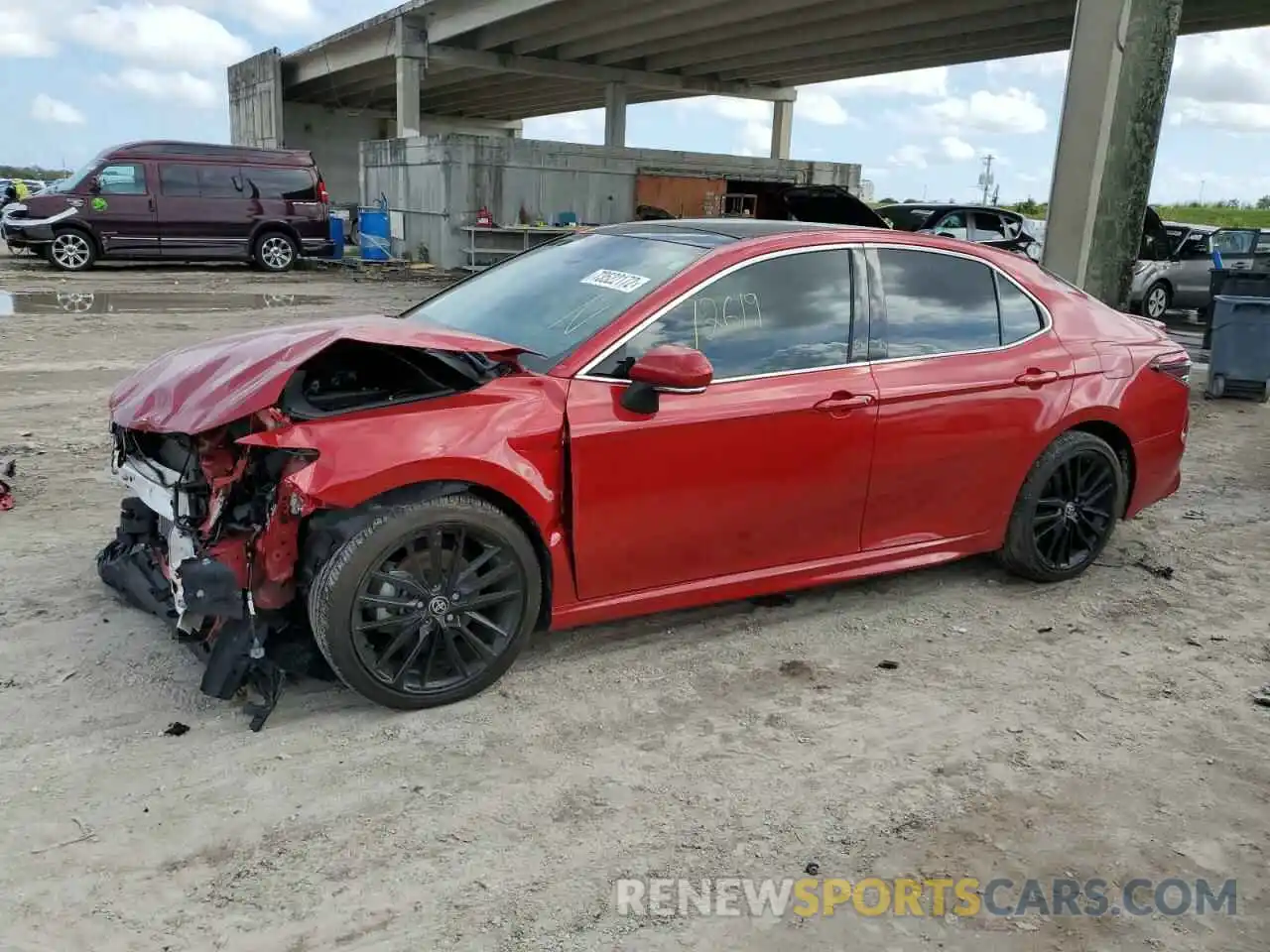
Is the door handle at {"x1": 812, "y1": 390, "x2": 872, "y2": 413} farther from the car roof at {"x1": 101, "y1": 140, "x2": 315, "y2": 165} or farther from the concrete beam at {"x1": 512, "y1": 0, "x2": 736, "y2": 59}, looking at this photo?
the concrete beam at {"x1": 512, "y1": 0, "x2": 736, "y2": 59}

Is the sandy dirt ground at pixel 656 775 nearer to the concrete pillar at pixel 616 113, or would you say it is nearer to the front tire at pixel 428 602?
the front tire at pixel 428 602

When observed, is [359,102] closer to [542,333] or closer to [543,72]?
[543,72]

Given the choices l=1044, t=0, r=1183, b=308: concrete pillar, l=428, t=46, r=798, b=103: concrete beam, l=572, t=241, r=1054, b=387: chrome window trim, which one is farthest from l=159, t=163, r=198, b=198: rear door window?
l=572, t=241, r=1054, b=387: chrome window trim

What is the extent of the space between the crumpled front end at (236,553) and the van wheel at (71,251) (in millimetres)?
17012

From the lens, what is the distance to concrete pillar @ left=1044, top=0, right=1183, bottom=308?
448 inches

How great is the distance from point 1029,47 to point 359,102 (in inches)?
1208

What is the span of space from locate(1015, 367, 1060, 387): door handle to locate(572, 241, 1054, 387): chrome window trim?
14 cm

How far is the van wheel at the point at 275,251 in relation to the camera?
19.4 metres

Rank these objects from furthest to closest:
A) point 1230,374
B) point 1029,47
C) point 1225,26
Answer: point 1029,47 < point 1225,26 < point 1230,374

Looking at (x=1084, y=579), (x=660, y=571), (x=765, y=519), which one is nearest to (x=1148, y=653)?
(x=1084, y=579)

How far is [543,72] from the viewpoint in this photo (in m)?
32.1

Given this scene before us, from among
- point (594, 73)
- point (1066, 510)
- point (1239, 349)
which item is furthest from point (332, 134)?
point (1066, 510)

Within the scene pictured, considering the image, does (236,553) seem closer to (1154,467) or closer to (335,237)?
(1154,467)

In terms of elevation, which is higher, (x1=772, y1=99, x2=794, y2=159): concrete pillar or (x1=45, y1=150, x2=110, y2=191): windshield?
(x1=772, y1=99, x2=794, y2=159): concrete pillar
